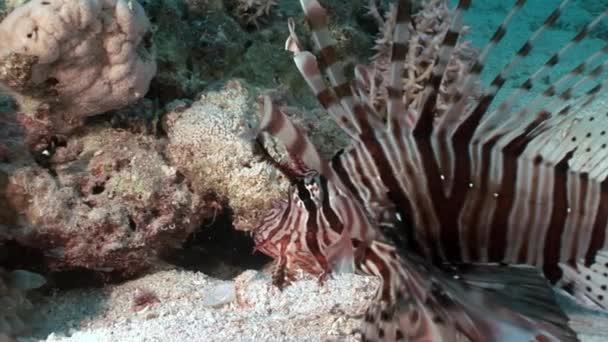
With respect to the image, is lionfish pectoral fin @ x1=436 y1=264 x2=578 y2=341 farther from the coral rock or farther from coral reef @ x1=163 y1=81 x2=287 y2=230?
the coral rock

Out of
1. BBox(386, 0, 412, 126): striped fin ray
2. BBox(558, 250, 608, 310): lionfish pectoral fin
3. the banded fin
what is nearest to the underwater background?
BBox(558, 250, 608, 310): lionfish pectoral fin

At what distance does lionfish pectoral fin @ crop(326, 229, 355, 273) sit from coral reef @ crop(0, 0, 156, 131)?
7.61ft

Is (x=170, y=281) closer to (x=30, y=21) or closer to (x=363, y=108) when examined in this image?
(x=30, y=21)

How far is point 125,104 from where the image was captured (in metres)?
4.07

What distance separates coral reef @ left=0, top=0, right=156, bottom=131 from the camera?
3.47 meters

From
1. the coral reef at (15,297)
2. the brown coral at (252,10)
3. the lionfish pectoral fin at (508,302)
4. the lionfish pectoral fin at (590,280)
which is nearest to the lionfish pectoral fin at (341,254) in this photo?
the lionfish pectoral fin at (508,302)

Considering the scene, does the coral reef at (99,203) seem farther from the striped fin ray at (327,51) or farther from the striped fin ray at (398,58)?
the striped fin ray at (398,58)

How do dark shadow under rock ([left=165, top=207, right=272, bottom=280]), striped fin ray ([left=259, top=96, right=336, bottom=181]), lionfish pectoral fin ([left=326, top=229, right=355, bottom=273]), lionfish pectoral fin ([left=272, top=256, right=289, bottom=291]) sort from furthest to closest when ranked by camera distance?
dark shadow under rock ([left=165, top=207, right=272, bottom=280]) → lionfish pectoral fin ([left=272, top=256, right=289, bottom=291]) → lionfish pectoral fin ([left=326, top=229, right=355, bottom=273]) → striped fin ray ([left=259, top=96, right=336, bottom=181])

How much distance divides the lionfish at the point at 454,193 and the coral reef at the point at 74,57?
5.36 ft

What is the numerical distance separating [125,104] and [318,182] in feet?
6.94

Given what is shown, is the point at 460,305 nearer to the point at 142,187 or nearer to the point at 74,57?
the point at 142,187

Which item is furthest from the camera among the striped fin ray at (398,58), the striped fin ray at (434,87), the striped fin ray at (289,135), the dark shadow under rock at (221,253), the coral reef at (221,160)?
the dark shadow under rock at (221,253)

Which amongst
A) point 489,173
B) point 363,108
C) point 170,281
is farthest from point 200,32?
point 489,173

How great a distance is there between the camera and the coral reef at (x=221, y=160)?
167 inches
